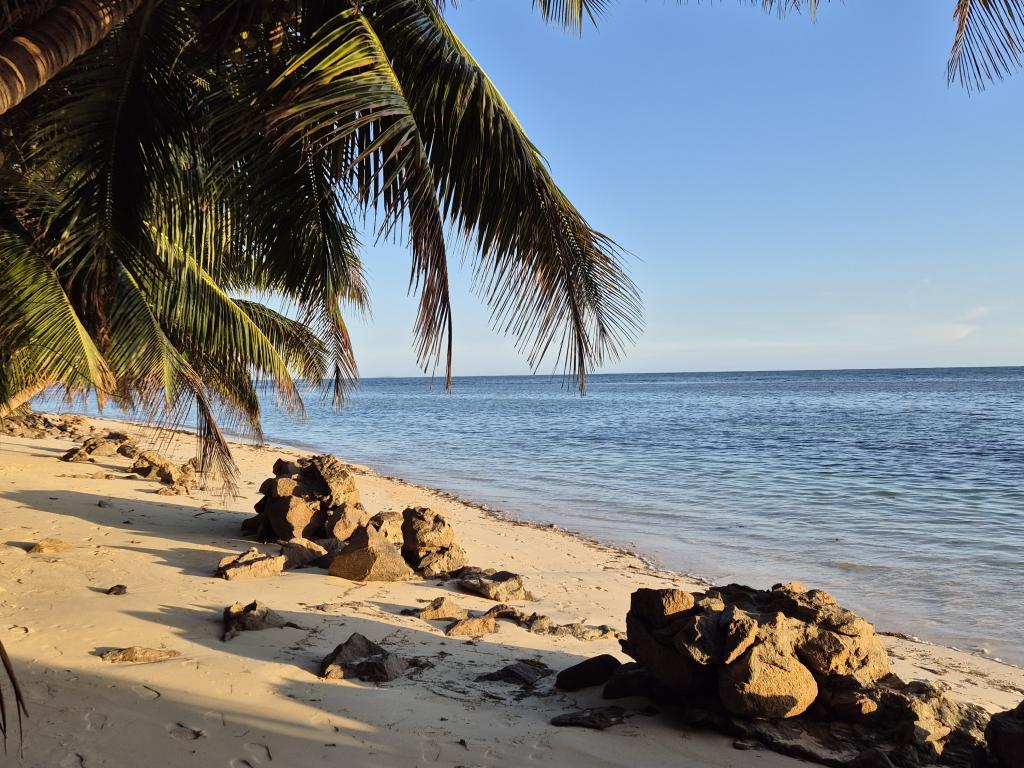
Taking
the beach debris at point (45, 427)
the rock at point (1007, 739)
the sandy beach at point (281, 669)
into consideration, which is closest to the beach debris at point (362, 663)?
the sandy beach at point (281, 669)

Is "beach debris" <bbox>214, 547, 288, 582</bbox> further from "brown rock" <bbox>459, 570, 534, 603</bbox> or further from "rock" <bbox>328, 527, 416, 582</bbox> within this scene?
"brown rock" <bbox>459, 570, 534, 603</bbox>

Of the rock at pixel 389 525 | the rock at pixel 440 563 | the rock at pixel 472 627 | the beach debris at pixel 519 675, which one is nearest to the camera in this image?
the beach debris at pixel 519 675

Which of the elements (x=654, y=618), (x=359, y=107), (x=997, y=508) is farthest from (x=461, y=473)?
(x=359, y=107)

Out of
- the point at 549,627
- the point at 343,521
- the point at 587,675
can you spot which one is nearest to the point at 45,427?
the point at 343,521

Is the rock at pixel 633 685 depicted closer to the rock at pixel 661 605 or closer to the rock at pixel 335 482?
the rock at pixel 661 605

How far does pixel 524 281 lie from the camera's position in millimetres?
4090

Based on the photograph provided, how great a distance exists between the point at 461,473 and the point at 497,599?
1181cm

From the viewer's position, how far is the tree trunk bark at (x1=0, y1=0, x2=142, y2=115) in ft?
8.94

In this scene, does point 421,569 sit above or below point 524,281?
below

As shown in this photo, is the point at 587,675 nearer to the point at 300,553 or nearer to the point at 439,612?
the point at 439,612

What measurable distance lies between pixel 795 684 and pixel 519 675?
5.15ft

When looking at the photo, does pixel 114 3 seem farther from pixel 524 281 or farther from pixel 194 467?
pixel 194 467

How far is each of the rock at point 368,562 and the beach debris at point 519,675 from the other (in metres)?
2.30

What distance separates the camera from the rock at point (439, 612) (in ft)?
18.6
